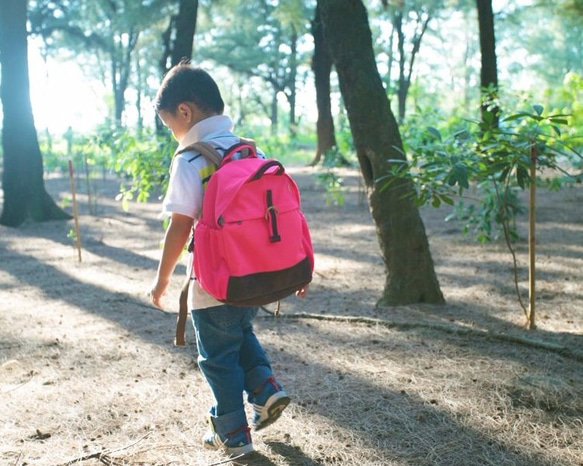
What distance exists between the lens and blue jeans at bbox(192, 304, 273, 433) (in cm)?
242

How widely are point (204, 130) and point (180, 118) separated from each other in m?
0.10

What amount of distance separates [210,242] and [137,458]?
948mm

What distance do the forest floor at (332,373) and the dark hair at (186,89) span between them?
1341mm

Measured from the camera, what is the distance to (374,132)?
176 inches

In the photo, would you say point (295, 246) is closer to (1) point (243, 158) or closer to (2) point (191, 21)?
(1) point (243, 158)

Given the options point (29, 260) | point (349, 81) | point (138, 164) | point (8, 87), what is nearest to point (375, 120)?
point (349, 81)

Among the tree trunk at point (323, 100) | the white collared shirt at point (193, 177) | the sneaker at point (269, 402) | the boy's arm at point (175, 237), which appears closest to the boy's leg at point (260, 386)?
the sneaker at point (269, 402)

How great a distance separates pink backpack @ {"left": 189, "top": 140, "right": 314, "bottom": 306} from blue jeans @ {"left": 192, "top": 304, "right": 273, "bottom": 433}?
191 millimetres

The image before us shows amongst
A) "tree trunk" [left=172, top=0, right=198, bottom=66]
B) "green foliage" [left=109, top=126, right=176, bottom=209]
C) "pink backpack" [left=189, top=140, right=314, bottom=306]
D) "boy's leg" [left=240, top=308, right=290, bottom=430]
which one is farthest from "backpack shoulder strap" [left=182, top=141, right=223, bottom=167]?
"tree trunk" [left=172, top=0, right=198, bottom=66]

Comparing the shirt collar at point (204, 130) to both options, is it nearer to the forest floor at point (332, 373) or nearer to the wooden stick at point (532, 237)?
the forest floor at point (332, 373)

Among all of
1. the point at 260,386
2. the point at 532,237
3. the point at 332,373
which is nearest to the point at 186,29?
the point at 532,237

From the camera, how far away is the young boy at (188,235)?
2.32 m

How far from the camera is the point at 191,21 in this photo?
9859 mm

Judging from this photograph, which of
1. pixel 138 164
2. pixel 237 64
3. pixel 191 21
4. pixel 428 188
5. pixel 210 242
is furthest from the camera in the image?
pixel 237 64
